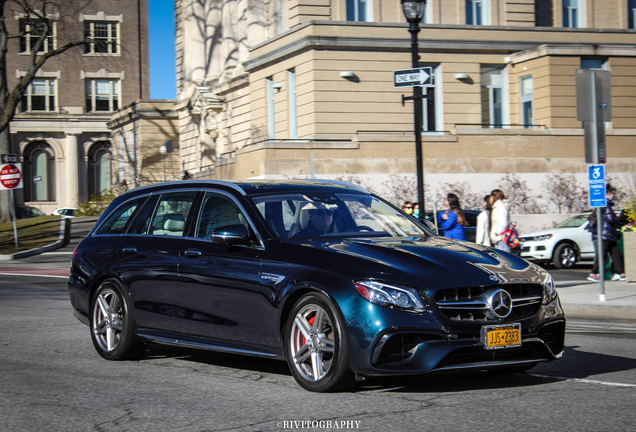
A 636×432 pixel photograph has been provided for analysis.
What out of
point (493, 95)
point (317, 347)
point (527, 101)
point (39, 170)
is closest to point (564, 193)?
point (527, 101)

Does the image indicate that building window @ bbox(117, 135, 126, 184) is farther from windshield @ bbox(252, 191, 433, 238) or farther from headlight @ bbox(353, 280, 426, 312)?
headlight @ bbox(353, 280, 426, 312)

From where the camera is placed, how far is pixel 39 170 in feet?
211

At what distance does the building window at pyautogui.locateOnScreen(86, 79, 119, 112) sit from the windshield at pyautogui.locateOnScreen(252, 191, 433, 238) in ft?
201

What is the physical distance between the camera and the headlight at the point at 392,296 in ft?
18.6

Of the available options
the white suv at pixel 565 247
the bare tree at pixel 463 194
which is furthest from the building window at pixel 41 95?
the white suv at pixel 565 247

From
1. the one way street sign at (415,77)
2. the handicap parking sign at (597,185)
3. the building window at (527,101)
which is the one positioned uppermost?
the building window at (527,101)

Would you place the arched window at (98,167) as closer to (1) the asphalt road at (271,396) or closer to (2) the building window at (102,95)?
(2) the building window at (102,95)

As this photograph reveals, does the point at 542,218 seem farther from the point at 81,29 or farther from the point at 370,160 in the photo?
the point at 81,29

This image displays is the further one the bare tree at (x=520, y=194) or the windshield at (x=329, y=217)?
the bare tree at (x=520, y=194)

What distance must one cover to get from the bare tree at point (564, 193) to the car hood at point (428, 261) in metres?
24.4

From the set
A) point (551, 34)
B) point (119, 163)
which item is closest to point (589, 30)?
point (551, 34)

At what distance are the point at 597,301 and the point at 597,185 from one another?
1.75 metres

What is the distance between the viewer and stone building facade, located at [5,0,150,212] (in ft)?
209

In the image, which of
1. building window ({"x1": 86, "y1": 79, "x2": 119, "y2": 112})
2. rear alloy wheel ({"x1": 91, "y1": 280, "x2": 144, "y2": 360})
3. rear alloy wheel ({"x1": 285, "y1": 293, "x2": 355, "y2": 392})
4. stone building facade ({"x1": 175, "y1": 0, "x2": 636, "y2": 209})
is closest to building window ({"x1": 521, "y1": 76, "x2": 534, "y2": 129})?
stone building facade ({"x1": 175, "y1": 0, "x2": 636, "y2": 209})
